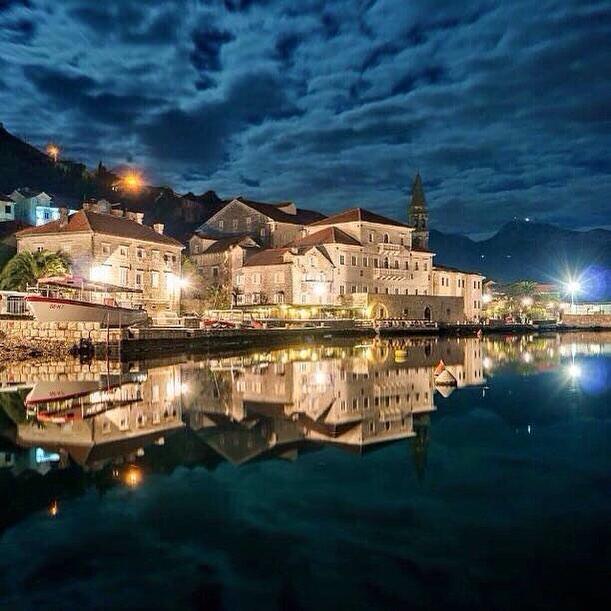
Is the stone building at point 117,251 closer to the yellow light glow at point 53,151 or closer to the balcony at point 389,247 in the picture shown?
the balcony at point 389,247

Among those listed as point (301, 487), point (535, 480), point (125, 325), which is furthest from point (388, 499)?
point (125, 325)

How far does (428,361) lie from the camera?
122 ft

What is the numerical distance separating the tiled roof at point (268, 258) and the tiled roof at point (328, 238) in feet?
13.8

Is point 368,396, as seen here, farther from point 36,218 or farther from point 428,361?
point 36,218

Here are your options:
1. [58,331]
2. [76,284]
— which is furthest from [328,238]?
[58,331]

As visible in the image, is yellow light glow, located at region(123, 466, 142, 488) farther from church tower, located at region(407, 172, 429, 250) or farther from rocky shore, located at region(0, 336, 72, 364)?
church tower, located at region(407, 172, 429, 250)

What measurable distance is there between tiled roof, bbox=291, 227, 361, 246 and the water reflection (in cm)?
3258

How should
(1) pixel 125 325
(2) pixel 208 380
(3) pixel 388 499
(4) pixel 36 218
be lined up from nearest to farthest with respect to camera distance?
(3) pixel 388 499
(2) pixel 208 380
(1) pixel 125 325
(4) pixel 36 218

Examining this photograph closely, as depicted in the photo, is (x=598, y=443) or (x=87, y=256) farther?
(x=87, y=256)

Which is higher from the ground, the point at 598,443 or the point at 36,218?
the point at 36,218

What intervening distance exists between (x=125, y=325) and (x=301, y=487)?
3440 centimetres

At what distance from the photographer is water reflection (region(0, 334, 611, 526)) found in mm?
12734

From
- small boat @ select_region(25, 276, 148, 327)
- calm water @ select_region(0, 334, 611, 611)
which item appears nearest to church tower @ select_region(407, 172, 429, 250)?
small boat @ select_region(25, 276, 148, 327)

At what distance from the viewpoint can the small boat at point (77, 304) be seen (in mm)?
38719
